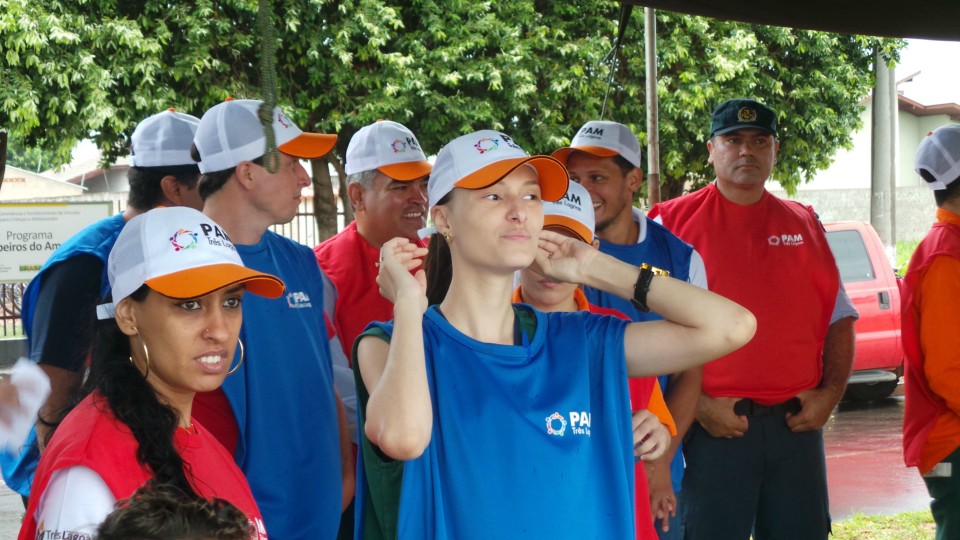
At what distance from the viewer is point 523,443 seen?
2.00m

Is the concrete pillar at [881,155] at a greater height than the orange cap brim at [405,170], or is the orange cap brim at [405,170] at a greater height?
the concrete pillar at [881,155]

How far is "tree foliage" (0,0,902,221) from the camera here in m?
11.2

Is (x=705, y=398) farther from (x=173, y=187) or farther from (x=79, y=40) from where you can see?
(x=79, y=40)

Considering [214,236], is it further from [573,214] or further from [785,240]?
[785,240]

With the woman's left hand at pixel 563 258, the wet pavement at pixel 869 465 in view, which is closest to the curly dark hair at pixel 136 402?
the woman's left hand at pixel 563 258

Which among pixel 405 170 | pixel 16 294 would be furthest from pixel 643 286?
pixel 16 294

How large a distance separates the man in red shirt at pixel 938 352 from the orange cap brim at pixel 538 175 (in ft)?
6.79

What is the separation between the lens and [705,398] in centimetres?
404

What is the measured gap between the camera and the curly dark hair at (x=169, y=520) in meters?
1.50

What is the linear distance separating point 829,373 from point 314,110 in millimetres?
9181

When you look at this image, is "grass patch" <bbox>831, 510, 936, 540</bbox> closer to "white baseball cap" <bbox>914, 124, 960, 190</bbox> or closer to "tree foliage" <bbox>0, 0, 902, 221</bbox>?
"white baseball cap" <bbox>914, 124, 960, 190</bbox>

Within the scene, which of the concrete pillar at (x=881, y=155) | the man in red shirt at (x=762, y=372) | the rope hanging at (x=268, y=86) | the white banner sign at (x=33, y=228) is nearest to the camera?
the rope hanging at (x=268, y=86)

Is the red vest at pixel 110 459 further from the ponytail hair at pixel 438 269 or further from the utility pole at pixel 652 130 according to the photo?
the utility pole at pixel 652 130

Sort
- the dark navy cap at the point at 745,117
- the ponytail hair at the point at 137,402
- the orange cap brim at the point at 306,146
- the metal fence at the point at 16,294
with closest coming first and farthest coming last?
the ponytail hair at the point at 137,402, the orange cap brim at the point at 306,146, the dark navy cap at the point at 745,117, the metal fence at the point at 16,294
